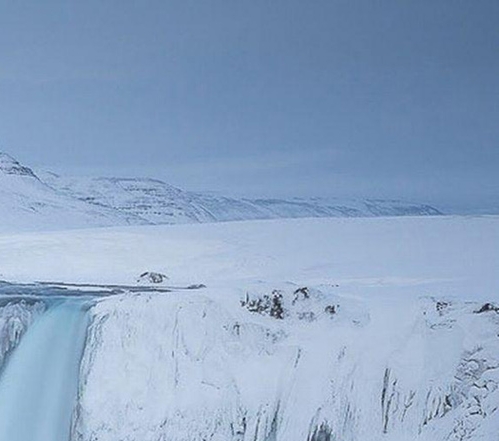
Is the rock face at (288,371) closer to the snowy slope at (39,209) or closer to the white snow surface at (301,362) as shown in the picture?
the white snow surface at (301,362)

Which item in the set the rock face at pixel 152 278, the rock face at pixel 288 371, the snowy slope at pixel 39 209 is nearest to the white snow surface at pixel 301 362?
the rock face at pixel 288 371

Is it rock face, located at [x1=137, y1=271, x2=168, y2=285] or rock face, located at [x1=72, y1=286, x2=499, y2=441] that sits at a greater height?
rock face, located at [x1=137, y1=271, x2=168, y2=285]

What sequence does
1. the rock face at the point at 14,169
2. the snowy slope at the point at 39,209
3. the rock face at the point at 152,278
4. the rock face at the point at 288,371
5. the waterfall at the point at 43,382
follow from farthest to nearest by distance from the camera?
the rock face at the point at 14,169 < the snowy slope at the point at 39,209 < the rock face at the point at 152,278 < the waterfall at the point at 43,382 < the rock face at the point at 288,371

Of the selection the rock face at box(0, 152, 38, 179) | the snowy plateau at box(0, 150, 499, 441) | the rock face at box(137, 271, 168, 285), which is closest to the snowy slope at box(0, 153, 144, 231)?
the rock face at box(0, 152, 38, 179)

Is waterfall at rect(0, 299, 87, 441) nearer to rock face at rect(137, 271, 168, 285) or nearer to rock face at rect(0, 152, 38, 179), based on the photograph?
rock face at rect(137, 271, 168, 285)

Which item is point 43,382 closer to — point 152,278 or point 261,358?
point 261,358

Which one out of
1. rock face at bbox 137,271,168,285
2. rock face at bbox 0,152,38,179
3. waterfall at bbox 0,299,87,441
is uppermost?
rock face at bbox 0,152,38,179

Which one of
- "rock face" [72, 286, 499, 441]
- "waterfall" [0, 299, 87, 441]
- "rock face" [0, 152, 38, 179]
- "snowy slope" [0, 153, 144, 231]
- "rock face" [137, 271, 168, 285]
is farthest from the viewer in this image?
"rock face" [0, 152, 38, 179]

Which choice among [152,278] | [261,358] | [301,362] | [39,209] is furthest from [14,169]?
[301,362]

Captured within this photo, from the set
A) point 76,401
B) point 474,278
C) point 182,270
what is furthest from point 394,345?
point 182,270
